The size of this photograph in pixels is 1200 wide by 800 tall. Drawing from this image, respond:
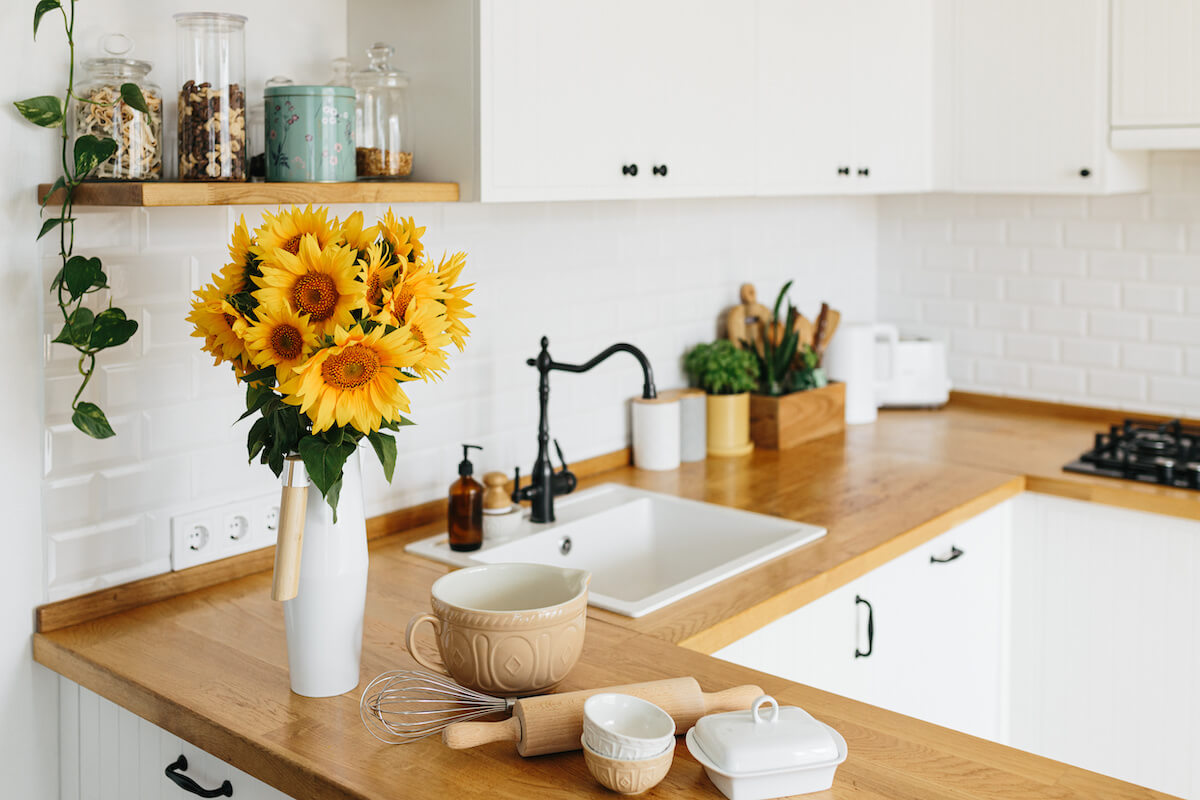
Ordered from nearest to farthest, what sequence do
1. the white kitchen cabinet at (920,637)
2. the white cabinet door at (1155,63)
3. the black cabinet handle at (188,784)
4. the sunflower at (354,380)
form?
the sunflower at (354,380) < the black cabinet handle at (188,784) < the white kitchen cabinet at (920,637) < the white cabinet door at (1155,63)

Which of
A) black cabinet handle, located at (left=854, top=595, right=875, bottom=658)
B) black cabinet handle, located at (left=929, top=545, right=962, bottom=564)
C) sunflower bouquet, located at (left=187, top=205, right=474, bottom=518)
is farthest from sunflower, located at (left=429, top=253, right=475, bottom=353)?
black cabinet handle, located at (left=929, top=545, right=962, bottom=564)

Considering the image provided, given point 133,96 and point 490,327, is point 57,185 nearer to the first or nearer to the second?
point 133,96

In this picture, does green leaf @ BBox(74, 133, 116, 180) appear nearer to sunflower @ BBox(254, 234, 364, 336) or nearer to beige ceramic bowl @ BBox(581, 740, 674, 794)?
sunflower @ BBox(254, 234, 364, 336)

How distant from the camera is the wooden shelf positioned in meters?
1.52

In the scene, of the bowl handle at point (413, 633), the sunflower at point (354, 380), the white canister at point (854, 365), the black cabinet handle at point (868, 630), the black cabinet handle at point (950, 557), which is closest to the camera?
the sunflower at point (354, 380)

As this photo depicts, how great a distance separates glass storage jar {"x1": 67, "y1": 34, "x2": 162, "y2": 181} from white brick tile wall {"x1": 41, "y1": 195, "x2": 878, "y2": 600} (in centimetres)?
11

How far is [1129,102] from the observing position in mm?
2873

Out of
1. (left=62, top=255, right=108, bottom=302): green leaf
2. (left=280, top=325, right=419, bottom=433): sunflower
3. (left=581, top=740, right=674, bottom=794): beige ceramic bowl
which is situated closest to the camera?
(left=581, top=740, right=674, bottom=794): beige ceramic bowl

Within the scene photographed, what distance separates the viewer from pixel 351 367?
1387mm

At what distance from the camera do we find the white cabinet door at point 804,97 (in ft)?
8.38

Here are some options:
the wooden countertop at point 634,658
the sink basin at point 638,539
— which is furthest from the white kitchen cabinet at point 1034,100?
the sink basin at point 638,539

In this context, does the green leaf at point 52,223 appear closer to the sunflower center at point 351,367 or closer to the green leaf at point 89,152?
A: the green leaf at point 89,152

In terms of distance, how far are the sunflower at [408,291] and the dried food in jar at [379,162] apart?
0.53 m

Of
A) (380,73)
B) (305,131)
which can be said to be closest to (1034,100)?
(380,73)
